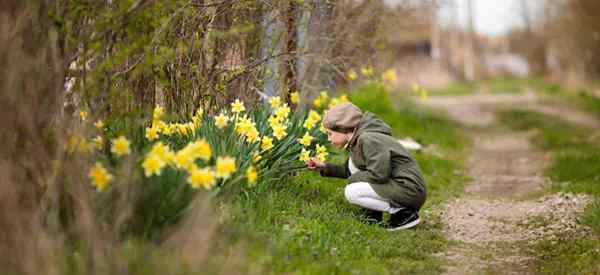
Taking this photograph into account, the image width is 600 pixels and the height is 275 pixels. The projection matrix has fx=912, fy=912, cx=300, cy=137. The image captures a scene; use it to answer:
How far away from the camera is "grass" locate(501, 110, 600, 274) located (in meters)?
5.78

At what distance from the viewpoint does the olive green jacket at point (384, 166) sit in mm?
6410

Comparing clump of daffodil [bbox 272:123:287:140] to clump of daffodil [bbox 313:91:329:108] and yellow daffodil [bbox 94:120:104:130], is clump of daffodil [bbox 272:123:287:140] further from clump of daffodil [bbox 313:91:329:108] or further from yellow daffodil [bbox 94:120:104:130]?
clump of daffodil [bbox 313:91:329:108]

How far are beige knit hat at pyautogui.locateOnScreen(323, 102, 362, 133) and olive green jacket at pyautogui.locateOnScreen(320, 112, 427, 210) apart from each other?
65 mm

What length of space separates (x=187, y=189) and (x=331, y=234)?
118 centimetres

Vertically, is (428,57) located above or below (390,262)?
below

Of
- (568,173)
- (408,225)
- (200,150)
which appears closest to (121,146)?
(200,150)

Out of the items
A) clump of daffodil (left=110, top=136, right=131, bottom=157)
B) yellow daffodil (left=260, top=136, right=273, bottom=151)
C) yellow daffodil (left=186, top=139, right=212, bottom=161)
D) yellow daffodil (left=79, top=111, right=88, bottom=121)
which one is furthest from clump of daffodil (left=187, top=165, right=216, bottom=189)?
yellow daffodil (left=260, top=136, right=273, bottom=151)

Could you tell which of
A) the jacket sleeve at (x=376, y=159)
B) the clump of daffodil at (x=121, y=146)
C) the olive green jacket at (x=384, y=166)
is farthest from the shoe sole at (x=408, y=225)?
the clump of daffodil at (x=121, y=146)

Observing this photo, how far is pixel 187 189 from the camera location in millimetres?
5109

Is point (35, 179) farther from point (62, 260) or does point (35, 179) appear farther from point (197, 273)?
point (197, 273)

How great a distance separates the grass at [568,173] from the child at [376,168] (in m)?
0.94

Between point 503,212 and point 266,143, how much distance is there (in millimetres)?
2468

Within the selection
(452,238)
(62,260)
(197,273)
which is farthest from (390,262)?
(62,260)

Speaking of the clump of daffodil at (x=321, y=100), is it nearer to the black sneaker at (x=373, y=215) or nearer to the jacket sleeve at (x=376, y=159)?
the black sneaker at (x=373, y=215)
